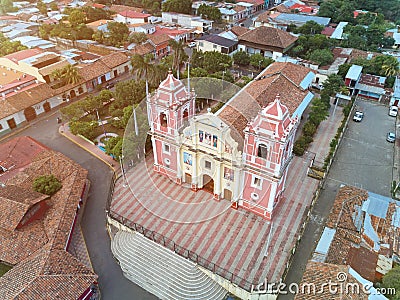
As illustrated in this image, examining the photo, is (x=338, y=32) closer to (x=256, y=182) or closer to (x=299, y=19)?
(x=299, y=19)

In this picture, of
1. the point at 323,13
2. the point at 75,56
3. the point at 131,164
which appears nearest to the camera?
the point at 131,164

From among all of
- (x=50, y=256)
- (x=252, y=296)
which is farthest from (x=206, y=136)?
(x=50, y=256)

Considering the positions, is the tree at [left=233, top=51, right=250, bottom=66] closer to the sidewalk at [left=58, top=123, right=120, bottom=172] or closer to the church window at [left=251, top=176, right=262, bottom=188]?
the sidewalk at [left=58, top=123, right=120, bottom=172]

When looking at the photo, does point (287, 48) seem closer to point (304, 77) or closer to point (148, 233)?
point (304, 77)

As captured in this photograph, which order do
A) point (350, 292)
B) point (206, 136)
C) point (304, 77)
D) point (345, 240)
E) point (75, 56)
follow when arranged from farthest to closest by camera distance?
1. point (75, 56)
2. point (304, 77)
3. point (206, 136)
4. point (345, 240)
5. point (350, 292)

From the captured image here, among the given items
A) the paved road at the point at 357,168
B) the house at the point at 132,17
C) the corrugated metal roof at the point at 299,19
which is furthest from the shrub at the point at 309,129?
the house at the point at 132,17
